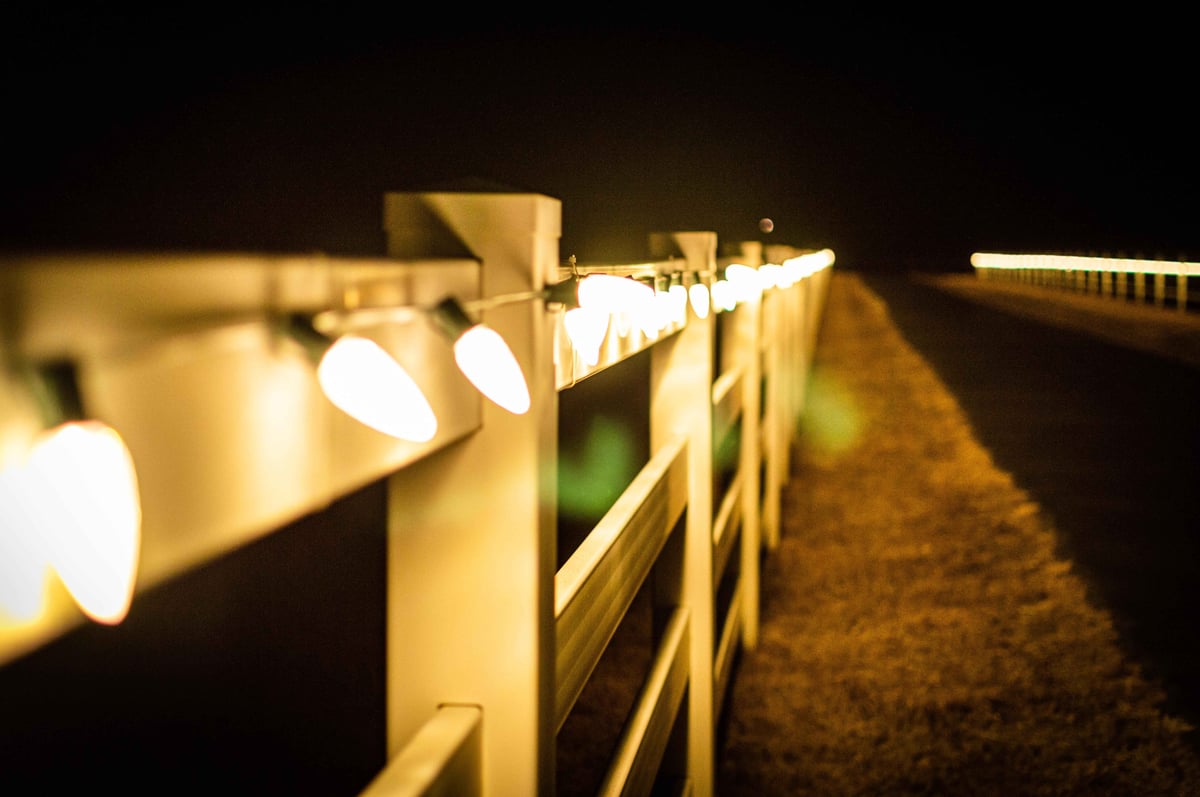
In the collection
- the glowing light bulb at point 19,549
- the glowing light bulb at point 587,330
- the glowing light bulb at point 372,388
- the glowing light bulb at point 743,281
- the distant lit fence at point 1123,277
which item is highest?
the distant lit fence at point 1123,277

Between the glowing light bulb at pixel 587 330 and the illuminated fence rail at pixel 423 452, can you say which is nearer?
the illuminated fence rail at pixel 423 452

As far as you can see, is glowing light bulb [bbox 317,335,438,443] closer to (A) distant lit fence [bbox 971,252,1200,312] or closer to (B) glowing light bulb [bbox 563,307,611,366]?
(B) glowing light bulb [bbox 563,307,611,366]

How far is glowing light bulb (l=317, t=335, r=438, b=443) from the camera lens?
970mm

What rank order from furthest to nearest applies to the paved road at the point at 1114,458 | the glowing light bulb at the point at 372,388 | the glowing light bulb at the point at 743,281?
1. the paved road at the point at 1114,458
2. the glowing light bulb at the point at 743,281
3. the glowing light bulb at the point at 372,388

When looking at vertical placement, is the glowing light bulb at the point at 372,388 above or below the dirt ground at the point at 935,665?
above

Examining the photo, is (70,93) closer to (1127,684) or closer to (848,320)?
(848,320)

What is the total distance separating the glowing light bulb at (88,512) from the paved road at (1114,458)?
13.2 feet

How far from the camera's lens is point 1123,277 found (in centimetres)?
2294

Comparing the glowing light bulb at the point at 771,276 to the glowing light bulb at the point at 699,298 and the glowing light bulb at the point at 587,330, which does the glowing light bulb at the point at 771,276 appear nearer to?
the glowing light bulb at the point at 699,298

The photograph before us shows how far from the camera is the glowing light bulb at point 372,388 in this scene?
3.18 feet

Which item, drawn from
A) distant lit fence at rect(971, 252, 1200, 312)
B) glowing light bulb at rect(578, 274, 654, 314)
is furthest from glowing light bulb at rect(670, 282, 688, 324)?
distant lit fence at rect(971, 252, 1200, 312)

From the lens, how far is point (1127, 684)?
4.12 meters

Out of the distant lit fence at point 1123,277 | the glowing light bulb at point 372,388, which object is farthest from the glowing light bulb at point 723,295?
the distant lit fence at point 1123,277

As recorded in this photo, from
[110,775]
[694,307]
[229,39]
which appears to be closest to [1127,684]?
[694,307]
